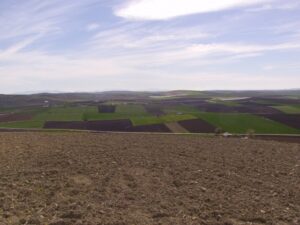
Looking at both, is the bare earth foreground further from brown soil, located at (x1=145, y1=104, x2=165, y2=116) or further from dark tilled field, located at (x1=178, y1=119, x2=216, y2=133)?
brown soil, located at (x1=145, y1=104, x2=165, y2=116)

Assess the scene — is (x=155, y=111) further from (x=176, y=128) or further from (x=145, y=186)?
(x=145, y=186)

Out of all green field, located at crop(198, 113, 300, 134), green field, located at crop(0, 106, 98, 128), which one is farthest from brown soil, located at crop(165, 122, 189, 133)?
green field, located at crop(0, 106, 98, 128)

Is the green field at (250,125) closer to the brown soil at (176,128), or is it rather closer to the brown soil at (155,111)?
the brown soil at (176,128)

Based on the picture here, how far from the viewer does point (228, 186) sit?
12.5 m

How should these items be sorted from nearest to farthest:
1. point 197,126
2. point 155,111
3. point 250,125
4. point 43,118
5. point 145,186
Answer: point 145,186
point 250,125
point 197,126
point 43,118
point 155,111

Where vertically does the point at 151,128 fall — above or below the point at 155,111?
below

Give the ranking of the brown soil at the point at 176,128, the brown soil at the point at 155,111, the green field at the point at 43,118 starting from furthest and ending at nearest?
the brown soil at the point at 155,111
the green field at the point at 43,118
the brown soil at the point at 176,128

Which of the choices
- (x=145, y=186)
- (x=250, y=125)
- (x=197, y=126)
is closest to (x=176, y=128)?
(x=197, y=126)

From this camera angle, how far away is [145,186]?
1240 cm

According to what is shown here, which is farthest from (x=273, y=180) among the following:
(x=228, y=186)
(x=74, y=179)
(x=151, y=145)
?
(x=151, y=145)

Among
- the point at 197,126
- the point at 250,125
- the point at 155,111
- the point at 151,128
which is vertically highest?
the point at 155,111

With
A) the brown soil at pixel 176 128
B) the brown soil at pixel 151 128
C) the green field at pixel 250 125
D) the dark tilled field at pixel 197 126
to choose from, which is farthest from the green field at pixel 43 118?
the green field at pixel 250 125

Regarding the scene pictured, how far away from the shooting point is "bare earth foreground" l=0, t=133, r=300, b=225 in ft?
31.3

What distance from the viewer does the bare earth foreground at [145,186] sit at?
9.55 metres
